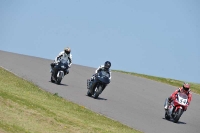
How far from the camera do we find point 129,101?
101 ft

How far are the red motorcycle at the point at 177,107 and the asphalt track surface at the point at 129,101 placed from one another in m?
0.33

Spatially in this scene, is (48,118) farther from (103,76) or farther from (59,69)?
(59,69)

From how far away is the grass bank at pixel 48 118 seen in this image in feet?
50.6

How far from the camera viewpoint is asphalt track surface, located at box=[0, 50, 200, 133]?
23703mm

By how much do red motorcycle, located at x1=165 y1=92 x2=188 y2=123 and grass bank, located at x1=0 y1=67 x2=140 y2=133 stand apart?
507 centimetres

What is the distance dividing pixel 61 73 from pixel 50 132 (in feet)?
56.0

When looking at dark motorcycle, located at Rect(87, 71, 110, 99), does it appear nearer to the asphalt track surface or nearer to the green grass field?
the asphalt track surface

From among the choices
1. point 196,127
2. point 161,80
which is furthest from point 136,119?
point 161,80

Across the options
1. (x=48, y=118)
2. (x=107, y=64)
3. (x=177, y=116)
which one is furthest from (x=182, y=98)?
(x=48, y=118)

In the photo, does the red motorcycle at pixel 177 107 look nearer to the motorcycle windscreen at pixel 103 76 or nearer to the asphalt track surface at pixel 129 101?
the asphalt track surface at pixel 129 101

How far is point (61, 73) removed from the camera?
107ft

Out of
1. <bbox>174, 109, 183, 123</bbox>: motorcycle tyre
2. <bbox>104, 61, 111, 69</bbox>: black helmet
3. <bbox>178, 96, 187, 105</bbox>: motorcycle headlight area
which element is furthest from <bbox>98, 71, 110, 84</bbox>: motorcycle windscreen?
<bbox>174, 109, 183, 123</bbox>: motorcycle tyre

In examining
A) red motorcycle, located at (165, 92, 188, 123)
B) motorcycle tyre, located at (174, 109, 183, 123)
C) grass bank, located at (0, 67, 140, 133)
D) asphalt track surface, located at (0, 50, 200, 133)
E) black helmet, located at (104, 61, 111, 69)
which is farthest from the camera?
black helmet, located at (104, 61, 111, 69)

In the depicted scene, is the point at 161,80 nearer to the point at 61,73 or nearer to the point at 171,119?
the point at 61,73
